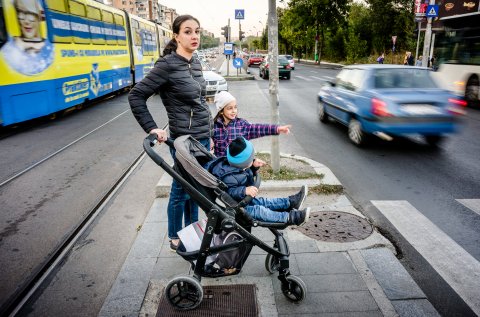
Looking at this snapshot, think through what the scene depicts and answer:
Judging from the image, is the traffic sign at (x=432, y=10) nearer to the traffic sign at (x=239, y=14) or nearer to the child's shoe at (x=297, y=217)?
the traffic sign at (x=239, y=14)

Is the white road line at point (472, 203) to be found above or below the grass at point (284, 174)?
below

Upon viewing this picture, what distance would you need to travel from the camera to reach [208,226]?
2730 mm

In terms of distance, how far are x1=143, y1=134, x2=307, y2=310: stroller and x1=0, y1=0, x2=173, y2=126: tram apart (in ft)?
24.6

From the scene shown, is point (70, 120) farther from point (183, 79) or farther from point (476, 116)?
point (476, 116)

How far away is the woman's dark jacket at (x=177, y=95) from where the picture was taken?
303 centimetres

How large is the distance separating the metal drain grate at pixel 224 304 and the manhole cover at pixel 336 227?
1.22 meters

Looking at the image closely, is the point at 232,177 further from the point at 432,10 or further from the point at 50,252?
the point at 432,10

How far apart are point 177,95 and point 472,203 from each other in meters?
4.12

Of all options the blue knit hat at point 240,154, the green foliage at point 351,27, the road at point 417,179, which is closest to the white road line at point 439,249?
the road at point 417,179

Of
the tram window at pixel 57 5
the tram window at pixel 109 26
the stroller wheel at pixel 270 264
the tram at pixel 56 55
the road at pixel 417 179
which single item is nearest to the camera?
the stroller wheel at pixel 270 264

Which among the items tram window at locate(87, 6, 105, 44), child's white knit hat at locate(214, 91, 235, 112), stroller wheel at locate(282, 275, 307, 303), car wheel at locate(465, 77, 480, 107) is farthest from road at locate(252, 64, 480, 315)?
tram window at locate(87, 6, 105, 44)

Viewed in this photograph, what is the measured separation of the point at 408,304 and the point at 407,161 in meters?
4.47

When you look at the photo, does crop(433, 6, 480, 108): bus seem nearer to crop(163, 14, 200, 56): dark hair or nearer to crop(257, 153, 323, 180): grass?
crop(257, 153, 323, 180): grass

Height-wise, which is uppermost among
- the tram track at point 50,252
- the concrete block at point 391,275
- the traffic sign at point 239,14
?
the traffic sign at point 239,14
